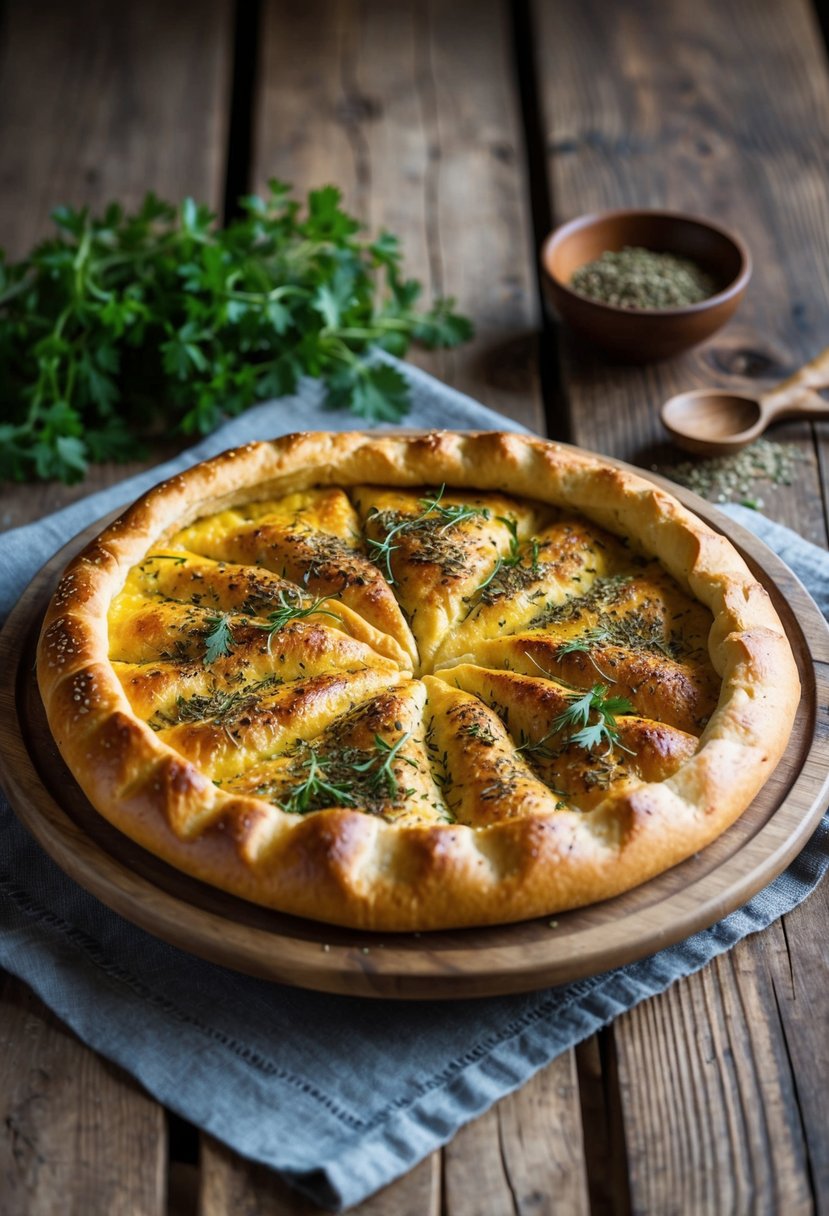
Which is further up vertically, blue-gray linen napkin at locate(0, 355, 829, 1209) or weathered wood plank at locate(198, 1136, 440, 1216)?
blue-gray linen napkin at locate(0, 355, 829, 1209)

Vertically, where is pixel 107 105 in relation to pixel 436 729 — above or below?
above

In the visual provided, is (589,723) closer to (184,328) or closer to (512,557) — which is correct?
(512,557)

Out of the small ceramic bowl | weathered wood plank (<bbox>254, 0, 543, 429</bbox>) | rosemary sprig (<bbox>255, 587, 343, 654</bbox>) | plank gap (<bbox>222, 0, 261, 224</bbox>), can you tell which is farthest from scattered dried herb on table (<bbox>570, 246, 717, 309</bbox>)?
rosemary sprig (<bbox>255, 587, 343, 654</bbox>)

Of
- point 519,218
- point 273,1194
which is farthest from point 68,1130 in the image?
point 519,218

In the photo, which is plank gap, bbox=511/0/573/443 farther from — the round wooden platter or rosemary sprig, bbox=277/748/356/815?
rosemary sprig, bbox=277/748/356/815

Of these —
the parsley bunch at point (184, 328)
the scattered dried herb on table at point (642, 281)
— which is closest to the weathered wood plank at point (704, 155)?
the scattered dried herb on table at point (642, 281)

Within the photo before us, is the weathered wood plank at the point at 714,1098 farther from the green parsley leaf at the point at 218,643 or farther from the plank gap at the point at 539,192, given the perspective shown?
the plank gap at the point at 539,192

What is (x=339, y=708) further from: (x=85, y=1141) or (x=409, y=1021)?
(x=85, y=1141)

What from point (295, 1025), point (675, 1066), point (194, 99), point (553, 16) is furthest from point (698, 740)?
point (553, 16)
